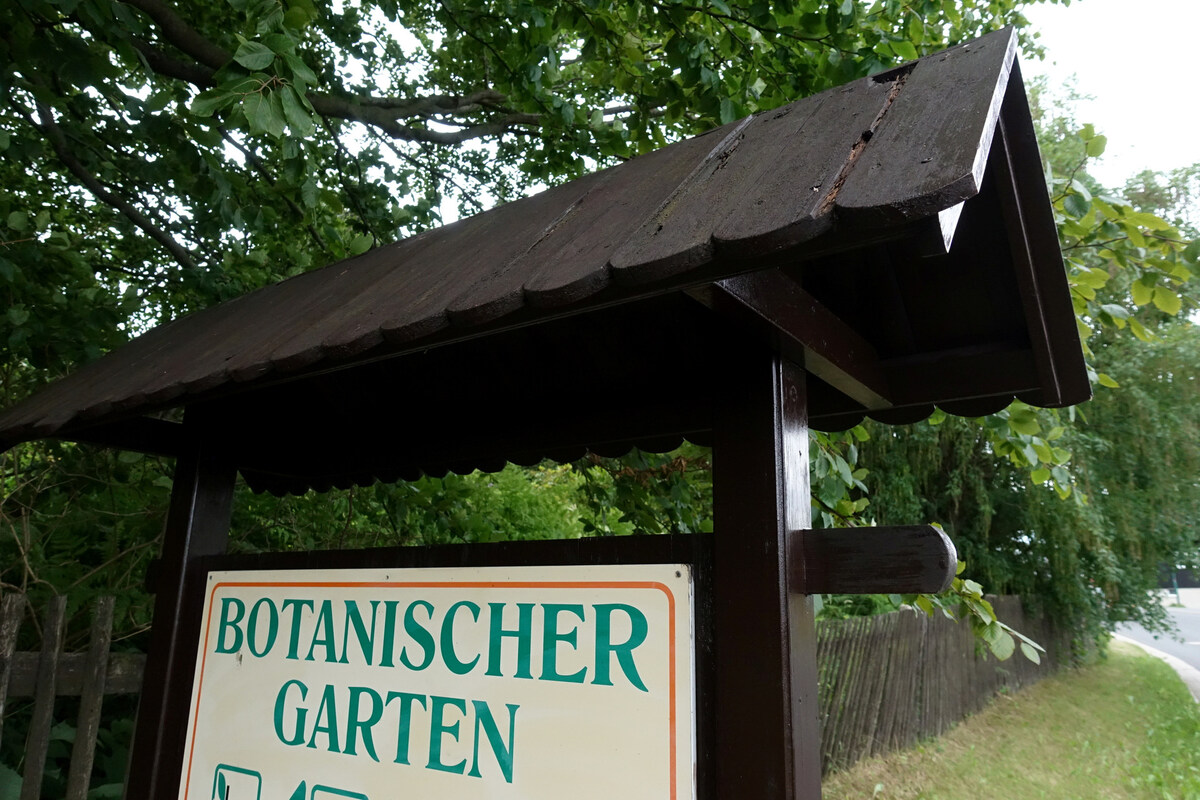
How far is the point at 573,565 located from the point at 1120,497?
13.4 m

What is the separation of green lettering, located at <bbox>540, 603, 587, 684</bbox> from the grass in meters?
5.88

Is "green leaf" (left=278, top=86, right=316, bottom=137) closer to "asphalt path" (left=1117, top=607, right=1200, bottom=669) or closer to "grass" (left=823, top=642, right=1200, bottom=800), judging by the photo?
"grass" (left=823, top=642, right=1200, bottom=800)

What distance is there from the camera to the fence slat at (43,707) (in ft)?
7.95

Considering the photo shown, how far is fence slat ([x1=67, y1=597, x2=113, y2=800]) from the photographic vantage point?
2.51m

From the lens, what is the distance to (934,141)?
1025mm

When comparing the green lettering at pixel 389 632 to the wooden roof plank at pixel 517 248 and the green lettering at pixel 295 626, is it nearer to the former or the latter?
the green lettering at pixel 295 626

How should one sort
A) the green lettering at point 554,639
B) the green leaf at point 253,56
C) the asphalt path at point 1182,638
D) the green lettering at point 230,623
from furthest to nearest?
the asphalt path at point 1182,638
the green leaf at point 253,56
the green lettering at point 230,623
the green lettering at point 554,639

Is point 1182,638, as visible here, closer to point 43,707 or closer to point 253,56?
point 43,707

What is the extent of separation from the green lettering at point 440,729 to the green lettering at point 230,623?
0.71m

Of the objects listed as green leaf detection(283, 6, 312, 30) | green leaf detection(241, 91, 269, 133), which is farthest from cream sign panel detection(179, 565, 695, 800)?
green leaf detection(283, 6, 312, 30)

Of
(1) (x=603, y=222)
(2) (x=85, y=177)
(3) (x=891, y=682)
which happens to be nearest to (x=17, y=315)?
(2) (x=85, y=177)

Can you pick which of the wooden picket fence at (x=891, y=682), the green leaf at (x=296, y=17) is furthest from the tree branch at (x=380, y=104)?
the wooden picket fence at (x=891, y=682)

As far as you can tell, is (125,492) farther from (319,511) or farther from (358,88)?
(358,88)

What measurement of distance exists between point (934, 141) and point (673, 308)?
0.77m
